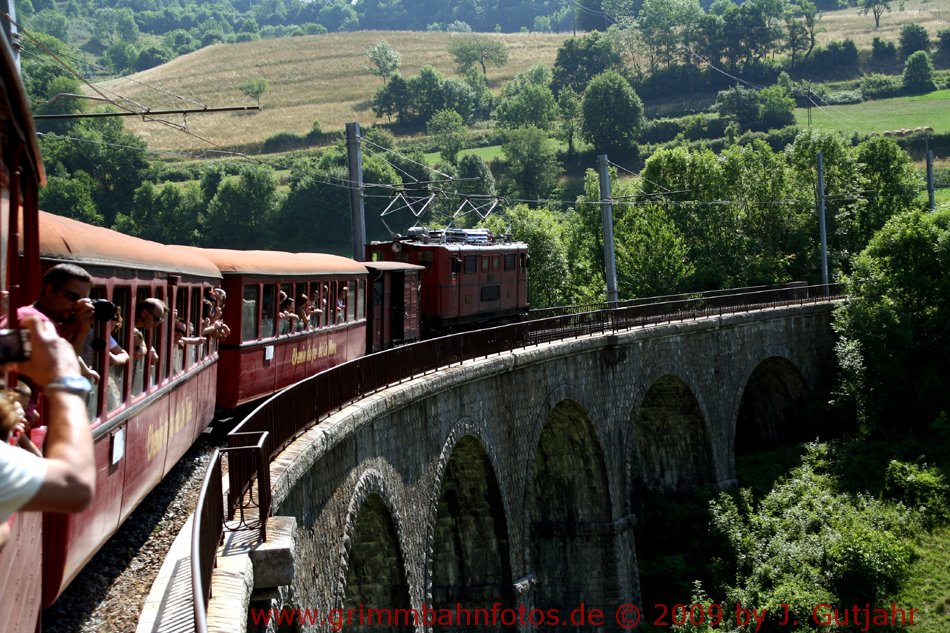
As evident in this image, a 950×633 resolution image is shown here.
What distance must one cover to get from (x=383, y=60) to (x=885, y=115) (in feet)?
203

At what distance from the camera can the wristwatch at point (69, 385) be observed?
2.98m

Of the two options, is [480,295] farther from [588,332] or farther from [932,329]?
[932,329]

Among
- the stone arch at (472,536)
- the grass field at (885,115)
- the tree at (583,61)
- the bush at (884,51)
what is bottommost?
the stone arch at (472,536)

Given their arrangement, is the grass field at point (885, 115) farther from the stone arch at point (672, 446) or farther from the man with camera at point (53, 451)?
the man with camera at point (53, 451)

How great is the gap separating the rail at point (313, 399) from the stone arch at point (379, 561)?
176 cm

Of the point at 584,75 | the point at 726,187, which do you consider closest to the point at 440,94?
the point at 584,75

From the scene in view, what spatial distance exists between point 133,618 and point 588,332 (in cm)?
2045

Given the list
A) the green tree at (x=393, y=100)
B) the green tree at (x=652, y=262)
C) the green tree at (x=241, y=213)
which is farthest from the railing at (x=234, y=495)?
the green tree at (x=393, y=100)

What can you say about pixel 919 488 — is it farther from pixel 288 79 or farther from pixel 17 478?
pixel 288 79

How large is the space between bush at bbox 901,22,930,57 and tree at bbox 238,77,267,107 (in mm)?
69382

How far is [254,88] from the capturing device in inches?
4616

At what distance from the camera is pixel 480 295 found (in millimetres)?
29328

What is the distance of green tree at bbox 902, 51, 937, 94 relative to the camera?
337 feet

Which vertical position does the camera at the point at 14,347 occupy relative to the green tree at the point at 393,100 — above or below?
below
